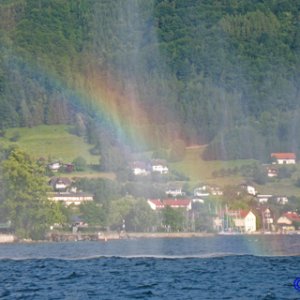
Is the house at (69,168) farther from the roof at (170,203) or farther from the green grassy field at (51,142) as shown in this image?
the roof at (170,203)

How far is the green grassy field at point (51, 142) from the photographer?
158m

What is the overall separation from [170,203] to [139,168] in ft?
73.3

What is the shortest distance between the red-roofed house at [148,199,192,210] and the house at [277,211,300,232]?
9.30 m

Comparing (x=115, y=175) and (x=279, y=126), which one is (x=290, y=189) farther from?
(x=279, y=126)

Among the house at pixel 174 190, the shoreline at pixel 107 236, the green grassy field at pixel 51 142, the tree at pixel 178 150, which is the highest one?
the green grassy field at pixel 51 142

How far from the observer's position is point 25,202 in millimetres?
99562

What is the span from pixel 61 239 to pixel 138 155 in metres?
44.2

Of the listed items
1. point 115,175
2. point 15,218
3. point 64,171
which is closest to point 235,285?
point 15,218

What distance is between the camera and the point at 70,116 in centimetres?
18050

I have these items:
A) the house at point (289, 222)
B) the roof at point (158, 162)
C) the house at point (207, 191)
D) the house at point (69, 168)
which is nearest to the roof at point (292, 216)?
the house at point (289, 222)

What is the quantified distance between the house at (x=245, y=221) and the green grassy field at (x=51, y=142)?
37266mm

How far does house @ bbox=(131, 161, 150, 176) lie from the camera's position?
Result: 13600 centimetres

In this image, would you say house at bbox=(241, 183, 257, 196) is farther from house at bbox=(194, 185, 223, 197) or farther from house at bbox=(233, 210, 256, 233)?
house at bbox=(233, 210, 256, 233)

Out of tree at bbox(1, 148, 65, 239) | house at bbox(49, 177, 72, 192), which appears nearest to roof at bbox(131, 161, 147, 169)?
house at bbox(49, 177, 72, 192)
